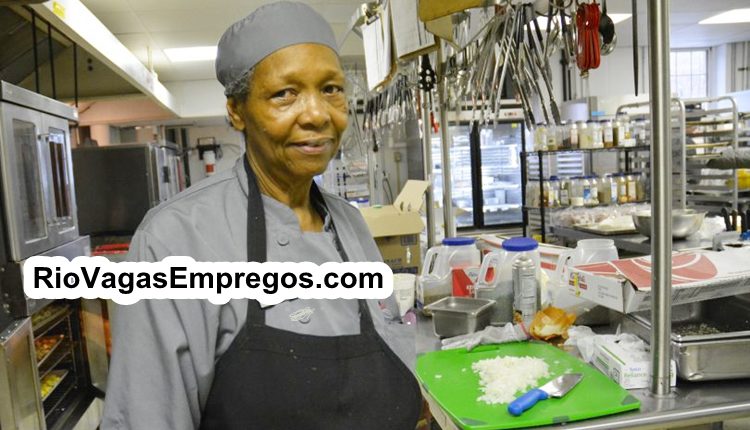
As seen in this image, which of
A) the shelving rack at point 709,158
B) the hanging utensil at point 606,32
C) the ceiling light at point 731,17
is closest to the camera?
the hanging utensil at point 606,32

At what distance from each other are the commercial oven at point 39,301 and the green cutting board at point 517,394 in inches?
60.7

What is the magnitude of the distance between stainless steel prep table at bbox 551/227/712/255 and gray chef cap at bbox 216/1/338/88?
1901 millimetres

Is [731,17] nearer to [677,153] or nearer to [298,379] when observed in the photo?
[677,153]

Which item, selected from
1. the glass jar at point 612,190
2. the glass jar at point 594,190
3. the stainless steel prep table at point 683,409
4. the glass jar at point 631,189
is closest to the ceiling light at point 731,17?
the glass jar at point 631,189


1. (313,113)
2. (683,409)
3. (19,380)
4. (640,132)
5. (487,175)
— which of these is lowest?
(19,380)

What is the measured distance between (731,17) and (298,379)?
24.1 ft

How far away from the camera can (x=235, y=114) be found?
3.60 ft

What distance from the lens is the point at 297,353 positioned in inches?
37.6

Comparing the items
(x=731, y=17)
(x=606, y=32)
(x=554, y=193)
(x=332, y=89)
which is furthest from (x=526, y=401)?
(x=731, y=17)

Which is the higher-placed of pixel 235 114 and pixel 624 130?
pixel 624 130

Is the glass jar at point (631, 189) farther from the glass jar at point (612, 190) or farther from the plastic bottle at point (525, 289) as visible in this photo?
the plastic bottle at point (525, 289)

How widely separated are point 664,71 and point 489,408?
0.84 m

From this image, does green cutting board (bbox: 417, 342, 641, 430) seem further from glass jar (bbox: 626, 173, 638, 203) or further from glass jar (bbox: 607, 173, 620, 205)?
glass jar (bbox: 626, 173, 638, 203)

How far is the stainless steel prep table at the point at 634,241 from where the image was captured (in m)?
2.52
